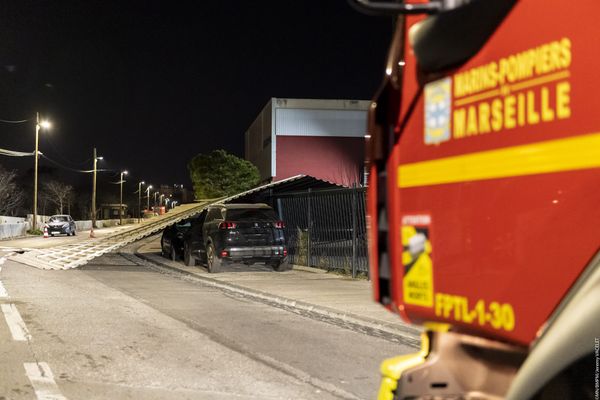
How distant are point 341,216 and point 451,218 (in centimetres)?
1478

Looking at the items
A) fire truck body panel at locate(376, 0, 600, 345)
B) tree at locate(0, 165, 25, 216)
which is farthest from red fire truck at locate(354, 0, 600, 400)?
tree at locate(0, 165, 25, 216)

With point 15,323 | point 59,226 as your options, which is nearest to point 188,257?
point 15,323

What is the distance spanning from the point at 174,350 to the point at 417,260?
5634 mm

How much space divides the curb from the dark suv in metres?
1.34

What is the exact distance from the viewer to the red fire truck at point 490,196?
2.00 metres

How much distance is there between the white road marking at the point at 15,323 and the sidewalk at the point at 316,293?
422 cm

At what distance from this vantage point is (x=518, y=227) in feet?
7.13

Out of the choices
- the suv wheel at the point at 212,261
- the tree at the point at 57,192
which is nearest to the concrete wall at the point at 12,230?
the suv wheel at the point at 212,261

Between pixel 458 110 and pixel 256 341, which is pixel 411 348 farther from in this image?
pixel 458 110

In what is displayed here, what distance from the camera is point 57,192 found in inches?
4085

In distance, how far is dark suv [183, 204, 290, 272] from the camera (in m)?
16.6

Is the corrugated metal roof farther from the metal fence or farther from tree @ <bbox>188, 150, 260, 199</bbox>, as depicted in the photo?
tree @ <bbox>188, 150, 260, 199</bbox>

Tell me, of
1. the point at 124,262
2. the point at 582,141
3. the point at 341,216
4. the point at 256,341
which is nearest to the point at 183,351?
the point at 256,341

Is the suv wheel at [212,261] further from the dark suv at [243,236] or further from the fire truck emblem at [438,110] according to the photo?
the fire truck emblem at [438,110]
